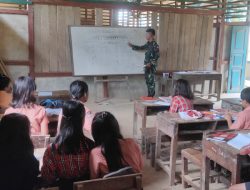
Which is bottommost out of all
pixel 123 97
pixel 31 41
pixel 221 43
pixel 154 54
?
pixel 123 97

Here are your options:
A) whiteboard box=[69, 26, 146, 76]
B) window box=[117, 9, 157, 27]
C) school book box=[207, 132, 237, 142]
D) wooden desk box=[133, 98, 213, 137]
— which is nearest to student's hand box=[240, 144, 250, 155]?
school book box=[207, 132, 237, 142]

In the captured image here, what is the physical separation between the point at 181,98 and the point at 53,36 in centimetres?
399

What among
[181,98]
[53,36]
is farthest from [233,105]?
[53,36]

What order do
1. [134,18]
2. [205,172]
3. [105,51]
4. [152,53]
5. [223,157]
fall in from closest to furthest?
[223,157], [205,172], [152,53], [105,51], [134,18]

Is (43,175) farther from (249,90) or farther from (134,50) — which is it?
(134,50)

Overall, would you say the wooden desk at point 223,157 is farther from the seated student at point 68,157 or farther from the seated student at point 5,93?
the seated student at point 5,93

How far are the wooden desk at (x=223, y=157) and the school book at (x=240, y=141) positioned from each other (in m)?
0.04

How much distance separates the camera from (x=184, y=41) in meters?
7.58

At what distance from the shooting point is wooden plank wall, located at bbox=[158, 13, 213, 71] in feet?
24.1

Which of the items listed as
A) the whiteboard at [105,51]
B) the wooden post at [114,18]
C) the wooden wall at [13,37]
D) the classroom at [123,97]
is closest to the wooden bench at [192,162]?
the classroom at [123,97]

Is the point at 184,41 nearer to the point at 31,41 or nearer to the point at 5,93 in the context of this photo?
the point at 31,41

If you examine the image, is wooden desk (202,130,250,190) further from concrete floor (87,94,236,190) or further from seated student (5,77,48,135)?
seated student (5,77,48,135)

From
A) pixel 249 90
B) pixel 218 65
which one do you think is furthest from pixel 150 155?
pixel 218 65

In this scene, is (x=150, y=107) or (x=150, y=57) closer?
(x=150, y=107)
